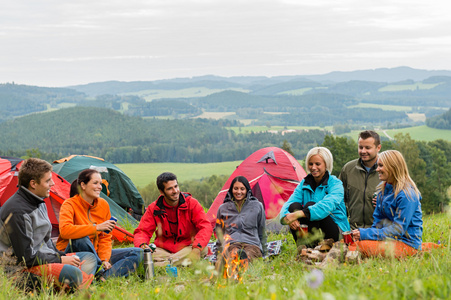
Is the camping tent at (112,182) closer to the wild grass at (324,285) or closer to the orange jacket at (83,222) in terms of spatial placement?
the orange jacket at (83,222)


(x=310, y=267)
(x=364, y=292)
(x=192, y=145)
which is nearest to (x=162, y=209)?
(x=310, y=267)

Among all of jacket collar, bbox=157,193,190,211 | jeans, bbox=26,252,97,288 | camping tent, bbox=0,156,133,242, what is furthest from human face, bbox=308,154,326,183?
camping tent, bbox=0,156,133,242

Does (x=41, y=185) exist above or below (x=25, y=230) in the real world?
above

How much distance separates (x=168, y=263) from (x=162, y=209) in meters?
0.63

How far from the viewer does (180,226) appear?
5.53m

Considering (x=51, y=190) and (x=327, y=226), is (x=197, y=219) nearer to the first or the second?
(x=327, y=226)

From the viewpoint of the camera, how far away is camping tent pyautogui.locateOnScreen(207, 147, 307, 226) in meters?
8.74

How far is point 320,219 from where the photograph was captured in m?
5.20

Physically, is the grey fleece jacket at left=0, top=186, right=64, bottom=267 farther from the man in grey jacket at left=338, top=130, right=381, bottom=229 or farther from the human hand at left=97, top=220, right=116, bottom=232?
the man in grey jacket at left=338, top=130, right=381, bottom=229

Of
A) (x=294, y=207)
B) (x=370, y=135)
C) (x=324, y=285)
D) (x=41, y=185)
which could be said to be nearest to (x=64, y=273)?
(x=41, y=185)

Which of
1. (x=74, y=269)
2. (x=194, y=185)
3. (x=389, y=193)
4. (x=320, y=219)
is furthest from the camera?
(x=194, y=185)

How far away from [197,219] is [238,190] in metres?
0.61

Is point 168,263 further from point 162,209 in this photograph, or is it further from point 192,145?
point 192,145

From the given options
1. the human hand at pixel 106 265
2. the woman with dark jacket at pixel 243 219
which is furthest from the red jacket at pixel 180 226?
the human hand at pixel 106 265
